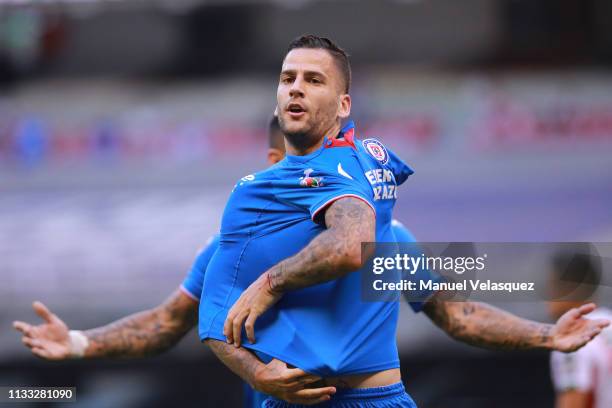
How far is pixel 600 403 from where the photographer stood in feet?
19.4

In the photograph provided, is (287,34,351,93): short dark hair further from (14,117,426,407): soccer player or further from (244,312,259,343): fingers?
(244,312,259,343): fingers

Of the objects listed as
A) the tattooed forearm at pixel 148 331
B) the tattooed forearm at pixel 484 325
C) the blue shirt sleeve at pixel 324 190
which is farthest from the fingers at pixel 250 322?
the tattooed forearm at pixel 148 331

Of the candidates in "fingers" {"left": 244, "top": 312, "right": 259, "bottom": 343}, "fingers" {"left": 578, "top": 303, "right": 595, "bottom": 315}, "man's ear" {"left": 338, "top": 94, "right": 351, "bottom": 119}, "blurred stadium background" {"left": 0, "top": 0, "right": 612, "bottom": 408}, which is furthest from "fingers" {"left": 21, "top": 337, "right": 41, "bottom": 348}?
"blurred stadium background" {"left": 0, "top": 0, "right": 612, "bottom": 408}

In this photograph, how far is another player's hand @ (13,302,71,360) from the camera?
4527mm

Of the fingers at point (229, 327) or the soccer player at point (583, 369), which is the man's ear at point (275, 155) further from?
the soccer player at point (583, 369)

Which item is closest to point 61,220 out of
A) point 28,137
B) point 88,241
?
point 88,241

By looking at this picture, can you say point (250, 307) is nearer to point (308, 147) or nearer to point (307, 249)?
point (307, 249)

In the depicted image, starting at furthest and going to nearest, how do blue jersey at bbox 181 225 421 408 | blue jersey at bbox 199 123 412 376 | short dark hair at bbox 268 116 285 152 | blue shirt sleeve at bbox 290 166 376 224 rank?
short dark hair at bbox 268 116 285 152 < blue jersey at bbox 181 225 421 408 < blue jersey at bbox 199 123 412 376 < blue shirt sleeve at bbox 290 166 376 224

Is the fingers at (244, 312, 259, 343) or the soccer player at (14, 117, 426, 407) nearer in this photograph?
the fingers at (244, 312, 259, 343)

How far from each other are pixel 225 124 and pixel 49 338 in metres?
11.1

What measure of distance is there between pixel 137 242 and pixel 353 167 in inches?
415

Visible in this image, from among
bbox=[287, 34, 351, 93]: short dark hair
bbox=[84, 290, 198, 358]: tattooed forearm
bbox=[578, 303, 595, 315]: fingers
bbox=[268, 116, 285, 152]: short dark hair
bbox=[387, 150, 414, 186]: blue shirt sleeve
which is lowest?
bbox=[578, 303, 595, 315]: fingers

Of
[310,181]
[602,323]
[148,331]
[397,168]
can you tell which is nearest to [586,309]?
[602,323]

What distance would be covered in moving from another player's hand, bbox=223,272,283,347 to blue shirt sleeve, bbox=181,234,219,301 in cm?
105
